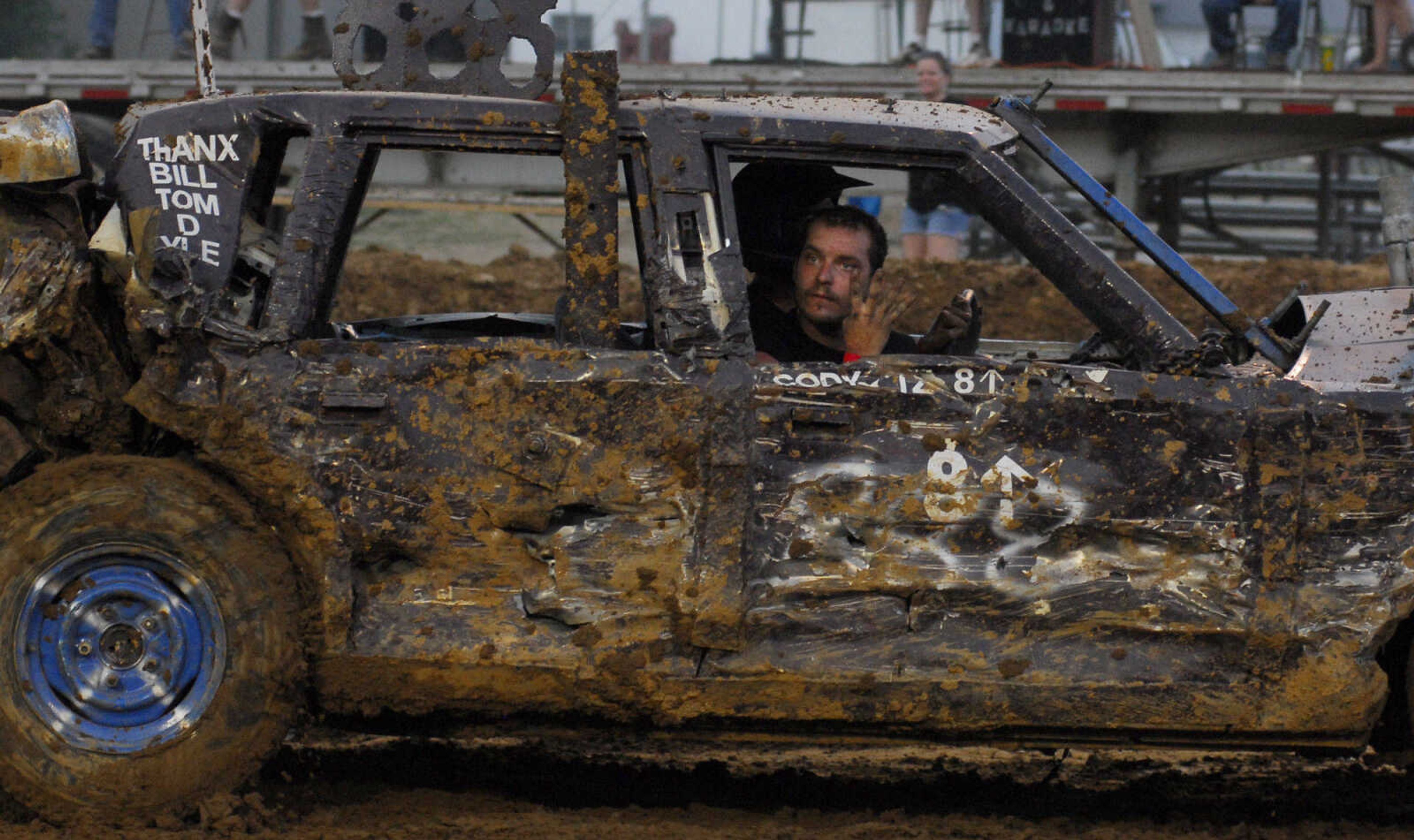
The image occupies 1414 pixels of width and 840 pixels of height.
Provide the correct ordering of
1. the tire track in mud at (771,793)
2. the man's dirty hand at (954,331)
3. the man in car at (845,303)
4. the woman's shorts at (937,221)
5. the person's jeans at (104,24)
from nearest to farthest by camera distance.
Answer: the tire track in mud at (771,793) < the man's dirty hand at (954,331) < the man in car at (845,303) < the woman's shorts at (937,221) < the person's jeans at (104,24)

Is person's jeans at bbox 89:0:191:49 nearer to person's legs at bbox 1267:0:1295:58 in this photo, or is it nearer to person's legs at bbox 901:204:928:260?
person's legs at bbox 901:204:928:260

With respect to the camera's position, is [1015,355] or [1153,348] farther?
[1015,355]

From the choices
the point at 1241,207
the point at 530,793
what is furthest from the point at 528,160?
the point at 530,793

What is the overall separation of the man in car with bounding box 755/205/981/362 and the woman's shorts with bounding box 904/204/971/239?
5590 millimetres

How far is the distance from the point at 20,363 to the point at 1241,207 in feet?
44.7

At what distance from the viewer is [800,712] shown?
14.3ft

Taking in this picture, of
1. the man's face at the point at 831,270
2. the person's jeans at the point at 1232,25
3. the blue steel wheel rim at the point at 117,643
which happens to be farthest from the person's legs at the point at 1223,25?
the blue steel wheel rim at the point at 117,643

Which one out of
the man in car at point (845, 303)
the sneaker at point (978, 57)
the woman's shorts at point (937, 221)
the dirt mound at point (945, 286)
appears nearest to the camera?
the man in car at point (845, 303)

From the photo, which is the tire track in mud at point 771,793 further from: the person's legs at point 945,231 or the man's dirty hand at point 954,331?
the person's legs at point 945,231

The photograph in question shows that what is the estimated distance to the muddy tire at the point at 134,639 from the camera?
432 cm

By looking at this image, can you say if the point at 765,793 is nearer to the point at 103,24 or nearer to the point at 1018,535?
the point at 1018,535

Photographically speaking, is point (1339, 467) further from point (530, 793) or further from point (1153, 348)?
point (530, 793)

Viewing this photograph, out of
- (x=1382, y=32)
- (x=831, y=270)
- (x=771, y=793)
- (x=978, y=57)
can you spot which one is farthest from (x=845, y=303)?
(x=1382, y=32)

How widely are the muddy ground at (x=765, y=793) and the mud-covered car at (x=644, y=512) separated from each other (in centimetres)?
29
